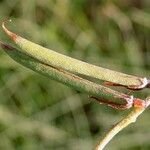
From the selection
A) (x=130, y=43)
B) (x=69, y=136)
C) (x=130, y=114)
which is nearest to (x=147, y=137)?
(x=69, y=136)

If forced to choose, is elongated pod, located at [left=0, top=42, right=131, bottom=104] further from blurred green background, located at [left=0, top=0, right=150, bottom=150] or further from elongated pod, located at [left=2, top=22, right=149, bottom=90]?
blurred green background, located at [left=0, top=0, right=150, bottom=150]

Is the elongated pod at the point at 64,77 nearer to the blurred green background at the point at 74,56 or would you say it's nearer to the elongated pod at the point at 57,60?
the elongated pod at the point at 57,60

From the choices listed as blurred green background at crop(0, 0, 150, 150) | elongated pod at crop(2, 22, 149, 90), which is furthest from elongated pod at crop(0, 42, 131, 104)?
blurred green background at crop(0, 0, 150, 150)

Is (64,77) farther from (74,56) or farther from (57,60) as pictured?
(74,56)

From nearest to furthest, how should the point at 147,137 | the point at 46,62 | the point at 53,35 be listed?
1. the point at 46,62
2. the point at 147,137
3. the point at 53,35

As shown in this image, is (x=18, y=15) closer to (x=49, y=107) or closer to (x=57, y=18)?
(x=57, y=18)

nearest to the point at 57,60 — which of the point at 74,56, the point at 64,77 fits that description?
the point at 64,77

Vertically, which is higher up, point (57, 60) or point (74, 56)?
point (57, 60)

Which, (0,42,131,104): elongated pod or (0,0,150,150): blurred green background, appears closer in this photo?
(0,42,131,104): elongated pod
